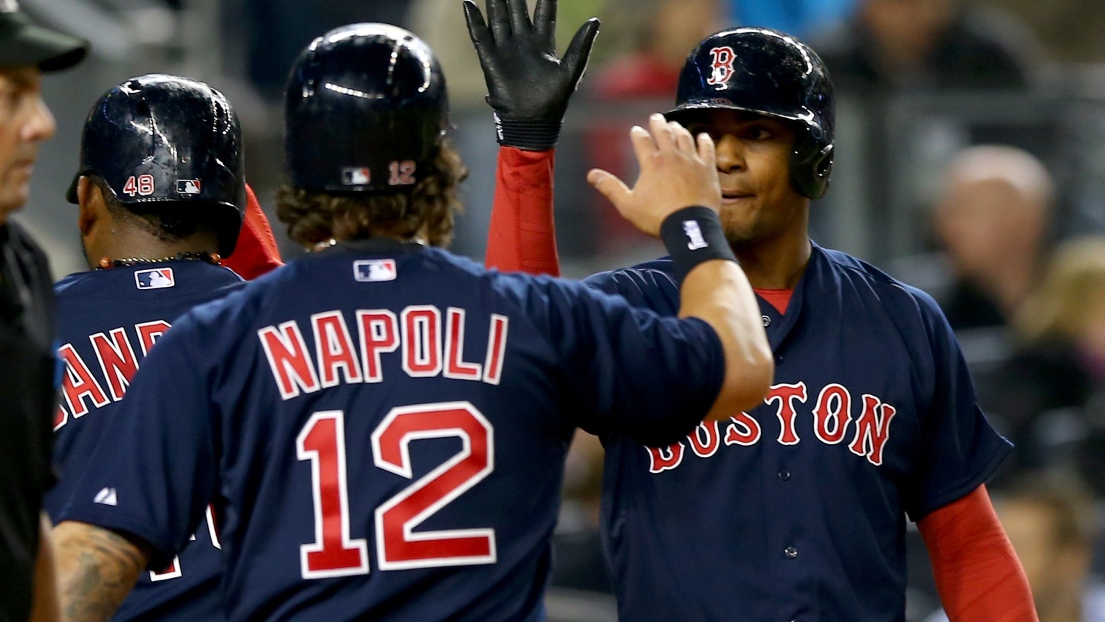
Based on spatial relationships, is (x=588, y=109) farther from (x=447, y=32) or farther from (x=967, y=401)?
(x=967, y=401)

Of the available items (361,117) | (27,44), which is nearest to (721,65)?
(361,117)

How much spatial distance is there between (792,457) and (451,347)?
3.21ft

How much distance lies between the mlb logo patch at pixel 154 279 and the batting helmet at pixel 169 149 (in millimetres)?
148

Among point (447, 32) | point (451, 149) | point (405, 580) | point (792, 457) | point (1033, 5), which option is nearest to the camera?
point (405, 580)

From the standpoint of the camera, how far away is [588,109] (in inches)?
271

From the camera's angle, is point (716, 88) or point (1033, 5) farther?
point (1033, 5)

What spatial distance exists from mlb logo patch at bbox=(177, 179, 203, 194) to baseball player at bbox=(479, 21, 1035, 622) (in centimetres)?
62

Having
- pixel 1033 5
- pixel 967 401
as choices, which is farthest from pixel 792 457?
pixel 1033 5

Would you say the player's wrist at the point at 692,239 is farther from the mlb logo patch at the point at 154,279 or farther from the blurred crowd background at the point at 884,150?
the blurred crowd background at the point at 884,150

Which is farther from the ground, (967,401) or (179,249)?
(179,249)

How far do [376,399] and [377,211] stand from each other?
323mm

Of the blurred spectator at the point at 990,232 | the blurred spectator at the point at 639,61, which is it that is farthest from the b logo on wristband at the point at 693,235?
the blurred spectator at the point at 990,232

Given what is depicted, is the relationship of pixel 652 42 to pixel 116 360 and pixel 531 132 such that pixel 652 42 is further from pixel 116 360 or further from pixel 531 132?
pixel 116 360

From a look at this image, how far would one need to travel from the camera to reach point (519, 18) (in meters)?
3.29
